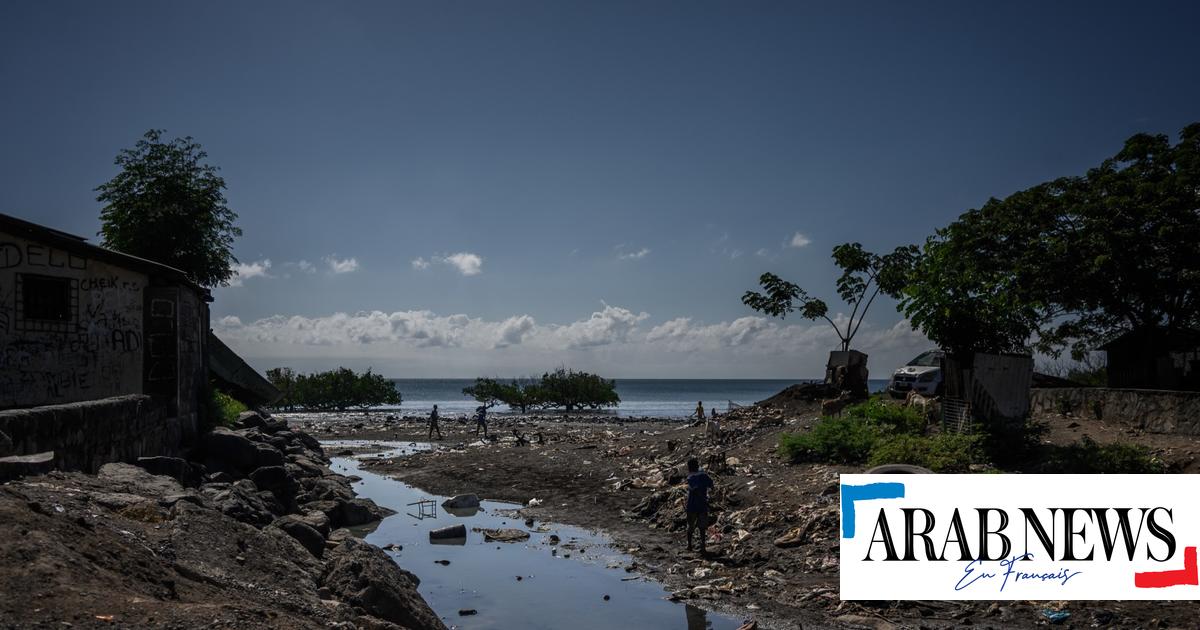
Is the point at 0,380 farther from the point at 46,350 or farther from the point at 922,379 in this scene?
the point at 922,379

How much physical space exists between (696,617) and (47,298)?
42.1ft

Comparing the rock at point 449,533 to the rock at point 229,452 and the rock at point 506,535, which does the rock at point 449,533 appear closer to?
the rock at point 506,535

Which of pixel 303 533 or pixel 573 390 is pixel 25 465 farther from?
pixel 573 390

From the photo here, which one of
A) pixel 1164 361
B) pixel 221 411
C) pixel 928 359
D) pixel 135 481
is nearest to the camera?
pixel 135 481

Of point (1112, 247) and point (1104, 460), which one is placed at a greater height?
point (1112, 247)

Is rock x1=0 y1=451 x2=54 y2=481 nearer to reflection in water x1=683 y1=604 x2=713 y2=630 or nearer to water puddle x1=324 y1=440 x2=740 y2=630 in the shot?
water puddle x1=324 y1=440 x2=740 y2=630

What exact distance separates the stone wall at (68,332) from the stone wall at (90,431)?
4.99 feet

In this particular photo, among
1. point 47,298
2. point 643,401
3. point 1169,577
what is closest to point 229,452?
point 47,298

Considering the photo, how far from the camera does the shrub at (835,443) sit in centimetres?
1450

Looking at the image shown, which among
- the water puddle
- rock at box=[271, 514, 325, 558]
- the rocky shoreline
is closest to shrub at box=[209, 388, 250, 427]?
the water puddle

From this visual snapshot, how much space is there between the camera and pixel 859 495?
856 centimetres

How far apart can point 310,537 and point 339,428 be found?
34946 mm

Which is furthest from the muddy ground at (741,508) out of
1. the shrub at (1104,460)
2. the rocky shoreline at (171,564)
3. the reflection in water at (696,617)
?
the rocky shoreline at (171,564)

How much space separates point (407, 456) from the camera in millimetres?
26688
